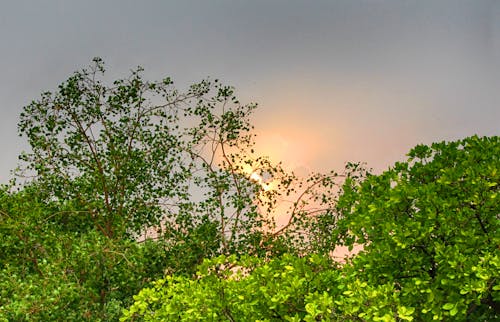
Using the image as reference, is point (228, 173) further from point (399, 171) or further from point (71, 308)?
point (399, 171)

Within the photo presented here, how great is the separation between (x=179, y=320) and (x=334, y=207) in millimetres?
11594

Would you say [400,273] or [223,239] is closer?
[400,273]

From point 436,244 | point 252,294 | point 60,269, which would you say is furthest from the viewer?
point 60,269

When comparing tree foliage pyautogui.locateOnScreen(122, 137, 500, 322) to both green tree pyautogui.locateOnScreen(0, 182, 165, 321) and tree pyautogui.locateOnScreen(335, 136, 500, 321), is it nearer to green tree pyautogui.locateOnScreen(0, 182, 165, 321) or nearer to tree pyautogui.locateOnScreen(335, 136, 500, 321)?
tree pyautogui.locateOnScreen(335, 136, 500, 321)

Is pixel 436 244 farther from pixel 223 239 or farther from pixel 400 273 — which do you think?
pixel 223 239

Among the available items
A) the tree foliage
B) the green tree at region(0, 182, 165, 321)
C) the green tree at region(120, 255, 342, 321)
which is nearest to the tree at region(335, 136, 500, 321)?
the tree foliage

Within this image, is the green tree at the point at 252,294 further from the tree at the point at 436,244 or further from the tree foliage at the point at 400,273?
the tree at the point at 436,244

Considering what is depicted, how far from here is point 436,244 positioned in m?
10.7

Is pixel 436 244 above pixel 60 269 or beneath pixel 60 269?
beneath

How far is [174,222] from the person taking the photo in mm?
20938

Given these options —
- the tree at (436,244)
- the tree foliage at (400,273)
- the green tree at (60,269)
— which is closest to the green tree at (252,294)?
the tree foliage at (400,273)

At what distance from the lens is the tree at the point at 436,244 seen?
10422mm

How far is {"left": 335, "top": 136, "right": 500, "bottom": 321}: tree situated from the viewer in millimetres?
10422

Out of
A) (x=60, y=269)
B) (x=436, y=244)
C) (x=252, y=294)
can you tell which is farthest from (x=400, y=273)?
(x=60, y=269)
